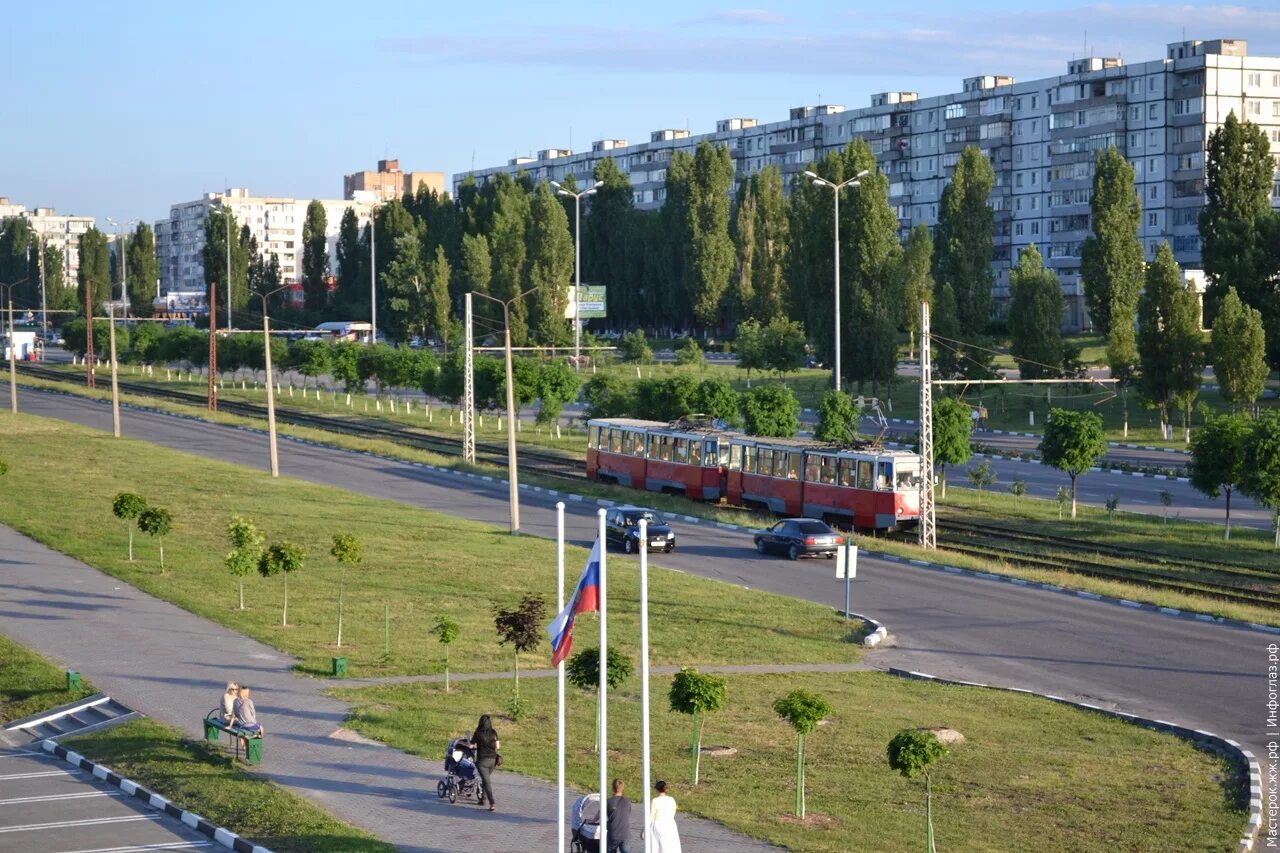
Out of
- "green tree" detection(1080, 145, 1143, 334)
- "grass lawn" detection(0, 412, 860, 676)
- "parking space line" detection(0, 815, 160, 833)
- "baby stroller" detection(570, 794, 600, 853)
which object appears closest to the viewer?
"baby stroller" detection(570, 794, 600, 853)

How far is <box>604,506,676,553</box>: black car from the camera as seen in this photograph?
41969 mm

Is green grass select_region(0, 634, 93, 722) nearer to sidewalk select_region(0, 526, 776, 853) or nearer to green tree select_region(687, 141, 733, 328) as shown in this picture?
sidewalk select_region(0, 526, 776, 853)

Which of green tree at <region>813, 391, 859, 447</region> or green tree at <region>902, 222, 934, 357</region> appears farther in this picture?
green tree at <region>902, 222, 934, 357</region>

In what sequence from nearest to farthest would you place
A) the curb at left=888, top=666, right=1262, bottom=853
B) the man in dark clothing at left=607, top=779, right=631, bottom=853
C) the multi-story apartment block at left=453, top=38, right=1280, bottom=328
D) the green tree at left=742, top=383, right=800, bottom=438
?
the man in dark clothing at left=607, top=779, right=631, bottom=853 → the curb at left=888, top=666, right=1262, bottom=853 → the green tree at left=742, top=383, right=800, bottom=438 → the multi-story apartment block at left=453, top=38, right=1280, bottom=328

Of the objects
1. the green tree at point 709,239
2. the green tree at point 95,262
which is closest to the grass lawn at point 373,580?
the green tree at point 709,239

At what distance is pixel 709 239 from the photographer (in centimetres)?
11262

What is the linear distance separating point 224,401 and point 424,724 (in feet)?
240

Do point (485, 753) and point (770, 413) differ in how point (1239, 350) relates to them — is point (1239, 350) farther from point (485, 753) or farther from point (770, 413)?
point (485, 753)

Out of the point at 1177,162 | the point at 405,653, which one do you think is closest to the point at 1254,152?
the point at 1177,162

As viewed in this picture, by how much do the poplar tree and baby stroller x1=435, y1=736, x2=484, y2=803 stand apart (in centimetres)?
12260

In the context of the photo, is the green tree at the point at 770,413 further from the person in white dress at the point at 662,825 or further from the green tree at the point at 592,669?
the person in white dress at the point at 662,825

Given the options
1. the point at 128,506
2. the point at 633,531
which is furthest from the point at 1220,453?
the point at 128,506

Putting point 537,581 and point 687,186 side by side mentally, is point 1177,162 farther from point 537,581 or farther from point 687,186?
point 537,581

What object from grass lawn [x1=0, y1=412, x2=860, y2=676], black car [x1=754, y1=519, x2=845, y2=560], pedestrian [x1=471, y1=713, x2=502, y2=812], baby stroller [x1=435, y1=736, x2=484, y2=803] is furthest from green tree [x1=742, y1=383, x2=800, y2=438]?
pedestrian [x1=471, y1=713, x2=502, y2=812]
